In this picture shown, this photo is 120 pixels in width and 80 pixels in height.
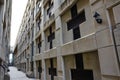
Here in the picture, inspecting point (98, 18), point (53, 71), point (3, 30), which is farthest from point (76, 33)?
point (3, 30)

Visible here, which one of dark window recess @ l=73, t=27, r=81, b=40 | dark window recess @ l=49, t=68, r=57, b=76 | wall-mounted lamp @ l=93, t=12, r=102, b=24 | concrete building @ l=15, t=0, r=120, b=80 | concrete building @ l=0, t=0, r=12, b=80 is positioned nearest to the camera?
concrete building @ l=15, t=0, r=120, b=80

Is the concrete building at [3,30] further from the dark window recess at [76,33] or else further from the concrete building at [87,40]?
the dark window recess at [76,33]

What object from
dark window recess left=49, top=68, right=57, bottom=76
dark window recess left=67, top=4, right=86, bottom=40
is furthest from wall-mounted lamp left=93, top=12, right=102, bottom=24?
dark window recess left=49, top=68, right=57, bottom=76

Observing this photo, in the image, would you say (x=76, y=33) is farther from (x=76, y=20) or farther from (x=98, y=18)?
(x=98, y=18)

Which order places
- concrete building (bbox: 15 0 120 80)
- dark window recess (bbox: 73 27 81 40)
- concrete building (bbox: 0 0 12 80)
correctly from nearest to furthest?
concrete building (bbox: 15 0 120 80), dark window recess (bbox: 73 27 81 40), concrete building (bbox: 0 0 12 80)

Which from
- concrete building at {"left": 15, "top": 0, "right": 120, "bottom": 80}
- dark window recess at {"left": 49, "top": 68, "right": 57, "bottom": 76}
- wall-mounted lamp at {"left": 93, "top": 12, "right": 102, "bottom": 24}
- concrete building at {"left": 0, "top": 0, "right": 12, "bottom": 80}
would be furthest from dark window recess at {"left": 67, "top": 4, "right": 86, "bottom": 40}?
concrete building at {"left": 0, "top": 0, "right": 12, "bottom": 80}

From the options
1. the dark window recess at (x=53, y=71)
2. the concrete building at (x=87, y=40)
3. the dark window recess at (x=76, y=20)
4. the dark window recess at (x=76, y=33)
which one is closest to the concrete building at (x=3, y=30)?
the concrete building at (x=87, y=40)

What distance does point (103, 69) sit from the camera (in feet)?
13.2

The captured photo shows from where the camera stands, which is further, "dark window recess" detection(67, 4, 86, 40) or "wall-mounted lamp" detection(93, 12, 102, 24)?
"dark window recess" detection(67, 4, 86, 40)

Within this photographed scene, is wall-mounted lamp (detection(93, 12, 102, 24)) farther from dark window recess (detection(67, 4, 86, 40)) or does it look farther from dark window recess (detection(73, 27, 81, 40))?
dark window recess (detection(73, 27, 81, 40))

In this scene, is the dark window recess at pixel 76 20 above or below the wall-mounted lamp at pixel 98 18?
above

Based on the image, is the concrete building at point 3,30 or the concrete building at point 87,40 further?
the concrete building at point 3,30

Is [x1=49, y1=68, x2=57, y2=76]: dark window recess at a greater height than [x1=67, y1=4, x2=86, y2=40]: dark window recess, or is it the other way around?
[x1=67, y1=4, x2=86, y2=40]: dark window recess

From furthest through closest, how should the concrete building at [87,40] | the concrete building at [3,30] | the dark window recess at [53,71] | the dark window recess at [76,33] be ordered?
the dark window recess at [53,71] → the concrete building at [3,30] → the dark window recess at [76,33] → the concrete building at [87,40]
